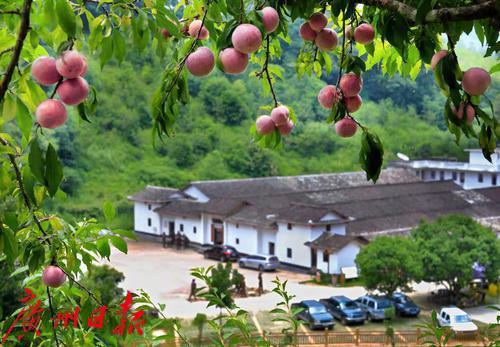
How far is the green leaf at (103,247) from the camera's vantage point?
1.30m

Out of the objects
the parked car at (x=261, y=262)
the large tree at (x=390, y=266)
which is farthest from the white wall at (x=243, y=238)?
the large tree at (x=390, y=266)

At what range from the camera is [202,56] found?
0.86 metres

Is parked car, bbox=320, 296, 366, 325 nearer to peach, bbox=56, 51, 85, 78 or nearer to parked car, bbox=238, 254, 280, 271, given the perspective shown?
parked car, bbox=238, 254, 280, 271

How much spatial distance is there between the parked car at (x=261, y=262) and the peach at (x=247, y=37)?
1115 cm

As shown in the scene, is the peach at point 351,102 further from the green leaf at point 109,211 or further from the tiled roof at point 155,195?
the tiled roof at point 155,195

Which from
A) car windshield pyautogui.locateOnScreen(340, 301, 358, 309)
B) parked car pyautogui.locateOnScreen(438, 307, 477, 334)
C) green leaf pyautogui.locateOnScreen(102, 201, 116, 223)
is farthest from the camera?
car windshield pyautogui.locateOnScreen(340, 301, 358, 309)

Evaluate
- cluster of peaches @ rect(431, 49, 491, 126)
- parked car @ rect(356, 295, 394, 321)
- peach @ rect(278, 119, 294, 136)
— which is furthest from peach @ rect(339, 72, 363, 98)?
parked car @ rect(356, 295, 394, 321)

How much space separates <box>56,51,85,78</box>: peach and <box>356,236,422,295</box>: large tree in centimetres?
865

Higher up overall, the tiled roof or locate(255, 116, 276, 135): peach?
locate(255, 116, 276, 135): peach

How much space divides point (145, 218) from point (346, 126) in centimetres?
1482

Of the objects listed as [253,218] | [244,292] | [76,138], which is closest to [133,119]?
[76,138]

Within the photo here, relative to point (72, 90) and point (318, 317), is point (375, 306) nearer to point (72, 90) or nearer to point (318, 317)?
point (318, 317)

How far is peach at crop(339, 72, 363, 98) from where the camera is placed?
40.9 inches

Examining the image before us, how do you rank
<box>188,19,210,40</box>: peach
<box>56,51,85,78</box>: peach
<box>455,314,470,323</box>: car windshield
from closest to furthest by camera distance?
<box>56,51,85,78</box>: peach → <box>188,19,210,40</box>: peach → <box>455,314,470,323</box>: car windshield
